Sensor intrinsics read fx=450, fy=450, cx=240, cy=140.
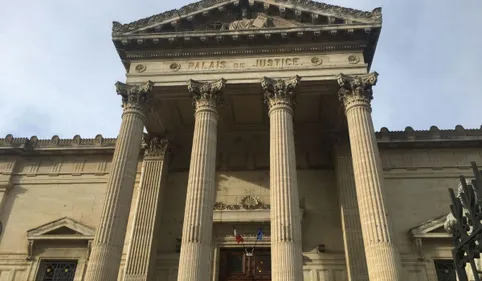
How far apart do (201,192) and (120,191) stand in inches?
121

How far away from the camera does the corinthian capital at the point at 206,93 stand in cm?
1853

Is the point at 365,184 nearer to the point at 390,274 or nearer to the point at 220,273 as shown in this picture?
the point at 390,274

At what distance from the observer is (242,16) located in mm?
20578

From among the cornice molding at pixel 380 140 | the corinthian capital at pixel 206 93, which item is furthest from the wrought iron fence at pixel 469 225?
the cornice molding at pixel 380 140

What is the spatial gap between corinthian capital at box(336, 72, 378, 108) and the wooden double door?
7.44 metres

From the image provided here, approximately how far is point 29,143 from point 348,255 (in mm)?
17048

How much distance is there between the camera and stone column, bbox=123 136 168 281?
60.6 ft

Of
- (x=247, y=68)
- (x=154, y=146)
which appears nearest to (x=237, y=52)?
(x=247, y=68)

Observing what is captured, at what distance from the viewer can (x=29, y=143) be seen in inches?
933

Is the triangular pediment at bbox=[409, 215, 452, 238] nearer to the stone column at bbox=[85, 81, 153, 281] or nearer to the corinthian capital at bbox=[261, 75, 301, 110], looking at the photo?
the corinthian capital at bbox=[261, 75, 301, 110]

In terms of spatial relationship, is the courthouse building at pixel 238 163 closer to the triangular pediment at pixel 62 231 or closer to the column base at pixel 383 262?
the triangular pediment at pixel 62 231

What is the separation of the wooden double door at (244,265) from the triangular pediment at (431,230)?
6541mm

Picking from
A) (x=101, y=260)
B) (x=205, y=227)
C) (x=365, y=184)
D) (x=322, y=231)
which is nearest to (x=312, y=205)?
(x=322, y=231)

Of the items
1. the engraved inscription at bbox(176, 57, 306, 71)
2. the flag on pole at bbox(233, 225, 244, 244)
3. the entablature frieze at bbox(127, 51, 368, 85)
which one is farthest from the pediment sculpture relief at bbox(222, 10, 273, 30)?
the flag on pole at bbox(233, 225, 244, 244)
